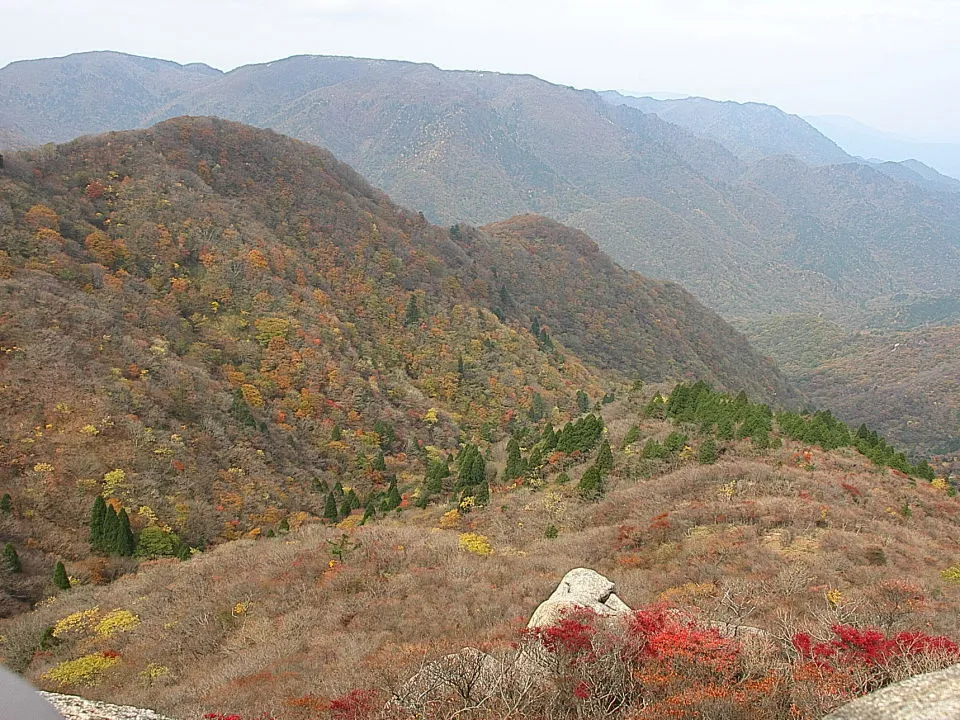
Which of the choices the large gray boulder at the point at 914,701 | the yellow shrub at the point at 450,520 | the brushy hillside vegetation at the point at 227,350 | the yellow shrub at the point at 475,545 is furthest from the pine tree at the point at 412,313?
the large gray boulder at the point at 914,701

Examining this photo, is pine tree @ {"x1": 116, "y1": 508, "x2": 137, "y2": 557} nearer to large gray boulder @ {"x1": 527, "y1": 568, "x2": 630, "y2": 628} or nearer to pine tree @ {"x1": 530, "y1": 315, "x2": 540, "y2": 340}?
large gray boulder @ {"x1": 527, "y1": 568, "x2": 630, "y2": 628}

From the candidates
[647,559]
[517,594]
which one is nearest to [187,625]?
[517,594]

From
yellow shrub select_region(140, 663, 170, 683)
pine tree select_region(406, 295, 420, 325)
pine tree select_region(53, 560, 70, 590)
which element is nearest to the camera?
yellow shrub select_region(140, 663, 170, 683)

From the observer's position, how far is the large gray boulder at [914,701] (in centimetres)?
700

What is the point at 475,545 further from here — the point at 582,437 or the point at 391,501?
the point at 582,437

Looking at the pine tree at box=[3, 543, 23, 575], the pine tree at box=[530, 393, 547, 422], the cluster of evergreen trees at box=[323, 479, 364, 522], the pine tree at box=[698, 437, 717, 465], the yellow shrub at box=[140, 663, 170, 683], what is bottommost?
the pine tree at box=[530, 393, 547, 422]

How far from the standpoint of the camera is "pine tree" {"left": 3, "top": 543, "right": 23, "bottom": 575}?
25219mm

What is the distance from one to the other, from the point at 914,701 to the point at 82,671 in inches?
809

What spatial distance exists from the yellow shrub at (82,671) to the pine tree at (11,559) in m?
11.0

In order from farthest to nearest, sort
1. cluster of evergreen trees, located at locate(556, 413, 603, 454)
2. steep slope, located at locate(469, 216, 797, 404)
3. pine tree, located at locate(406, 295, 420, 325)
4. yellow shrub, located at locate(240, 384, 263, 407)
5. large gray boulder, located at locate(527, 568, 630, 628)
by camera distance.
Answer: steep slope, located at locate(469, 216, 797, 404)
pine tree, located at locate(406, 295, 420, 325)
yellow shrub, located at locate(240, 384, 263, 407)
cluster of evergreen trees, located at locate(556, 413, 603, 454)
large gray boulder, located at locate(527, 568, 630, 628)

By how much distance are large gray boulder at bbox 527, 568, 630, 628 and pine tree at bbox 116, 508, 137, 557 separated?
25497 millimetres

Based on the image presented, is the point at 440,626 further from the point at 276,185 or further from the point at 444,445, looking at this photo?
the point at 276,185

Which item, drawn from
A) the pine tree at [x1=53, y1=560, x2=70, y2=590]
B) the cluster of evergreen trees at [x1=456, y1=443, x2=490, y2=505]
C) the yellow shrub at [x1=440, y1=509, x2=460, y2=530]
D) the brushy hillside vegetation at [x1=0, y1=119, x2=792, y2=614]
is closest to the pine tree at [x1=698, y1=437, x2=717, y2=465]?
the cluster of evergreen trees at [x1=456, y1=443, x2=490, y2=505]

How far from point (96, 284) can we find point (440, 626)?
49155 millimetres
